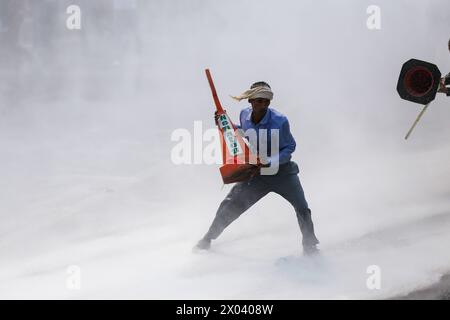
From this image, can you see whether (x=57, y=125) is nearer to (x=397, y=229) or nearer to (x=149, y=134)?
(x=149, y=134)

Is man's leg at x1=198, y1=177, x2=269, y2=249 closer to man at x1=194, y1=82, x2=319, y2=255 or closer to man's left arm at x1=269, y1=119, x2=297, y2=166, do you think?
man at x1=194, y1=82, x2=319, y2=255

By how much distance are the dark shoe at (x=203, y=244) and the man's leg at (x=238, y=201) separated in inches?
2.6

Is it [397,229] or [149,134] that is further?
[149,134]

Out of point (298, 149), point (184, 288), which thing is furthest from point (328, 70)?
point (184, 288)

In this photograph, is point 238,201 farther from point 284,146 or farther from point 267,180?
point 284,146

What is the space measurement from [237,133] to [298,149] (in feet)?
8.06

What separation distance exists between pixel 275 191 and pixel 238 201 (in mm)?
272

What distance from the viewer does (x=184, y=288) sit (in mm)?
4211

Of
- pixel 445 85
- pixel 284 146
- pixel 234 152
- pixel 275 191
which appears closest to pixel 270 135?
pixel 284 146

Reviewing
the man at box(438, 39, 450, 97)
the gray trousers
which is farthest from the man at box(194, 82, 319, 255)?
the man at box(438, 39, 450, 97)

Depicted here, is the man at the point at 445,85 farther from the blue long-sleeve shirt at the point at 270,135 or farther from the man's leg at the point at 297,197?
the man's leg at the point at 297,197

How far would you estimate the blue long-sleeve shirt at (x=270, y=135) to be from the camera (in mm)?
4293

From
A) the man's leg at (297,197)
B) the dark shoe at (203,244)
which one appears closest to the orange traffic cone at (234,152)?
the man's leg at (297,197)

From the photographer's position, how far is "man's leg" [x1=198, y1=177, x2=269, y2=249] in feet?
14.6
